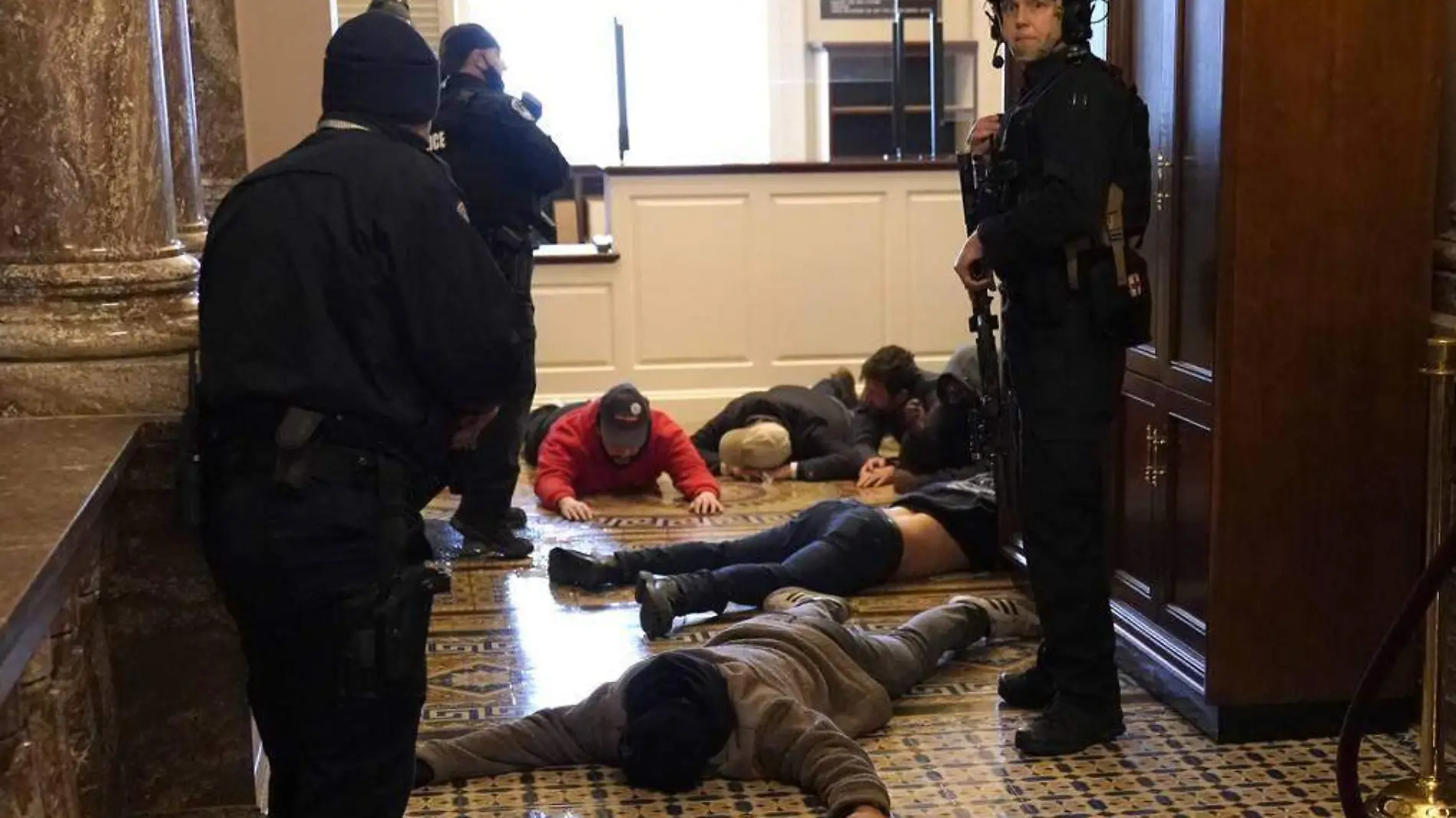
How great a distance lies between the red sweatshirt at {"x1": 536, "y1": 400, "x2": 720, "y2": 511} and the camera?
5754 mm

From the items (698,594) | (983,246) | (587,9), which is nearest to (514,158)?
(698,594)

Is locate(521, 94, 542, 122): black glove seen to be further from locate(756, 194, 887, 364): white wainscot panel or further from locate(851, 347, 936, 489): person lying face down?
locate(756, 194, 887, 364): white wainscot panel

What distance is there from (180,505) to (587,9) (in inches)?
380

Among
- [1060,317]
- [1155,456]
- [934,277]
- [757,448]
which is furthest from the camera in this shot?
[934,277]

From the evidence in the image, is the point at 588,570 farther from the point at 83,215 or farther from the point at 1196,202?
the point at 83,215

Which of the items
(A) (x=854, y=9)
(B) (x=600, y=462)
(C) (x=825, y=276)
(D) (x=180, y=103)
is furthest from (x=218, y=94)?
(A) (x=854, y=9)

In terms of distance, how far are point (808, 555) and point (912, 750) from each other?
3.52ft

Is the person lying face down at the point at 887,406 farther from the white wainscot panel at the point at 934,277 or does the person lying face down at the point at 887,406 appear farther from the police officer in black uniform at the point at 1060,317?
the police officer in black uniform at the point at 1060,317

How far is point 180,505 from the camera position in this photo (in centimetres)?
246

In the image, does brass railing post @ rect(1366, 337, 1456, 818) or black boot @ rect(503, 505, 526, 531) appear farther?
black boot @ rect(503, 505, 526, 531)

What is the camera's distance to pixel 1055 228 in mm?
3154

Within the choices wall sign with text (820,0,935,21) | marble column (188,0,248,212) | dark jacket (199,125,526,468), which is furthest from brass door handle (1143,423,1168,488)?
wall sign with text (820,0,935,21)

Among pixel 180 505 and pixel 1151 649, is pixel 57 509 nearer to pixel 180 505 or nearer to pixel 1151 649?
pixel 180 505

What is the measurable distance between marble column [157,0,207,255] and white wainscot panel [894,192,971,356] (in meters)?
4.62
